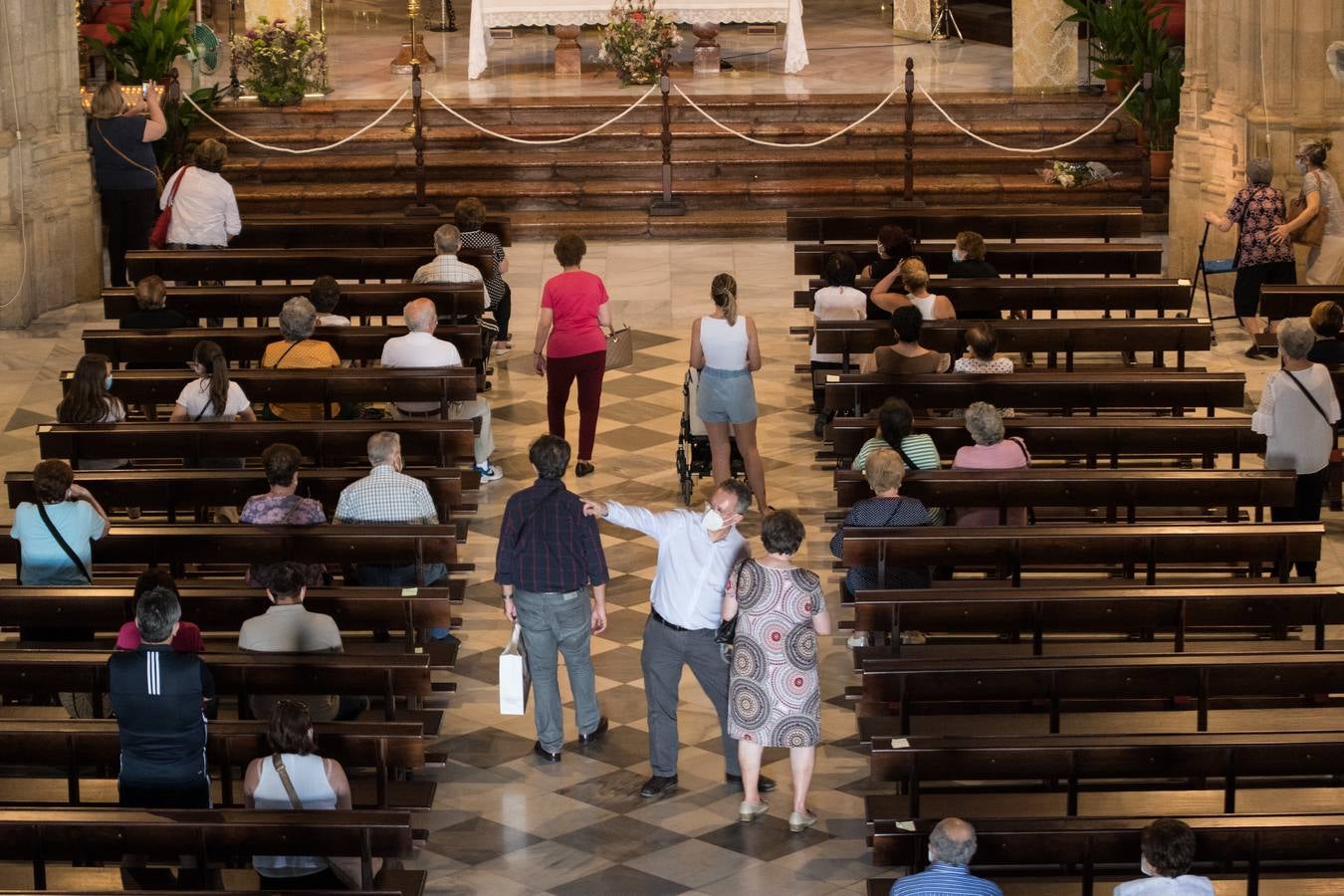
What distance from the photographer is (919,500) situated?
31.2 ft

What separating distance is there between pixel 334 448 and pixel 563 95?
9.44 m

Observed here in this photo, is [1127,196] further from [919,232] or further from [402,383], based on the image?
[402,383]

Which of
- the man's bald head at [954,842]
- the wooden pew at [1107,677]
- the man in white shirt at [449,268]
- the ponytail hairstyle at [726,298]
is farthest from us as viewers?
the man in white shirt at [449,268]

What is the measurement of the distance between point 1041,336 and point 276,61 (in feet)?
29.7

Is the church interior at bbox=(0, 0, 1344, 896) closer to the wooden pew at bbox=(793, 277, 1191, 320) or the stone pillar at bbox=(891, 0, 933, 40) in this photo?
the wooden pew at bbox=(793, 277, 1191, 320)

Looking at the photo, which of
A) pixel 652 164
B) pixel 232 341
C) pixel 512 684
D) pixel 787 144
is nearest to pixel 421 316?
pixel 232 341

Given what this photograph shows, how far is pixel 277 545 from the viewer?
9.21m

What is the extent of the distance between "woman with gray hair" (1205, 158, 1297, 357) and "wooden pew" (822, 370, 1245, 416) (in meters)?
3.13

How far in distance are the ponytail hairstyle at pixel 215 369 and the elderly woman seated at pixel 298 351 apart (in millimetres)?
689

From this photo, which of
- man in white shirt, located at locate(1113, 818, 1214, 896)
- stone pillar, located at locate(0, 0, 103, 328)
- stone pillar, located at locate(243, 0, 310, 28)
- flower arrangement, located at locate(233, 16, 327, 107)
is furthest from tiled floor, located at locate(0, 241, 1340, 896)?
stone pillar, located at locate(243, 0, 310, 28)

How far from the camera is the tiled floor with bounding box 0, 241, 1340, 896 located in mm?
7980

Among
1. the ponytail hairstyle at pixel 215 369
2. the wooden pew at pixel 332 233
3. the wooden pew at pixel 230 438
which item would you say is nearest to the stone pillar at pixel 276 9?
the wooden pew at pixel 332 233

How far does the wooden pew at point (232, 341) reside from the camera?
12289 mm

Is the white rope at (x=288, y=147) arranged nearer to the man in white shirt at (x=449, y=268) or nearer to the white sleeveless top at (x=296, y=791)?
the man in white shirt at (x=449, y=268)
